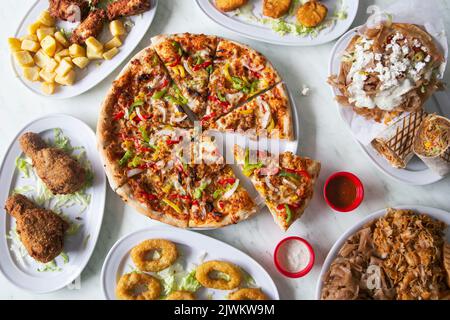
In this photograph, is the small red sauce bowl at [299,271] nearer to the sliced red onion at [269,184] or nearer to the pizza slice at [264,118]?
the sliced red onion at [269,184]

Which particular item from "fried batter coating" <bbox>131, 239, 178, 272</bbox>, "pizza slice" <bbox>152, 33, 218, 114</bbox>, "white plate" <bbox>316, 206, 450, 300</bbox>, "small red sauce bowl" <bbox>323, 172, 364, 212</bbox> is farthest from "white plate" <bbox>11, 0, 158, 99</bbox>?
"white plate" <bbox>316, 206, 450, 300</bbox>

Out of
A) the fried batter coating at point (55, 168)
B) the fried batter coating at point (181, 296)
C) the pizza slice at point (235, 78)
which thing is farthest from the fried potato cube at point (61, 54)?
the fried batter coating at point (181, 296)

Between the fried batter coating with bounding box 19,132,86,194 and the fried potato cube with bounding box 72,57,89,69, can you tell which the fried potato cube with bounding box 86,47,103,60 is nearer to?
the fried potato cube with bounding box 72,57,89,69

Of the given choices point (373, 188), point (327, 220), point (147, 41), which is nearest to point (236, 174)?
point (327, 220)

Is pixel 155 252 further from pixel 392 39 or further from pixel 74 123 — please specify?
pixel 392 39

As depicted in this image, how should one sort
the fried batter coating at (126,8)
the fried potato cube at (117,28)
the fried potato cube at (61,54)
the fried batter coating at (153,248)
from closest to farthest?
the fried batter coating at (153,248)
the fried batter coating at (126,8)
the fried potato cube at (117,28)
the fried potato cube at (61,54)

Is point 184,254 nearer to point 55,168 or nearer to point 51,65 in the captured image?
point 55,168

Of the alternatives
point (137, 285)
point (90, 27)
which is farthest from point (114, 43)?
point (137, 285)
